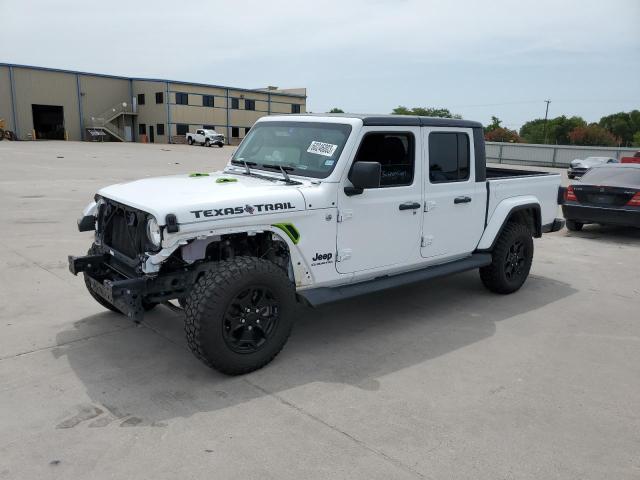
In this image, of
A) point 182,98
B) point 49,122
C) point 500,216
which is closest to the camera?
point 500,216

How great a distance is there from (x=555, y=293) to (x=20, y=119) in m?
54.2

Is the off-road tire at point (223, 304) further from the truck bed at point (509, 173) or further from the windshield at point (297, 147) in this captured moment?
the truck bed at point (509, 173)

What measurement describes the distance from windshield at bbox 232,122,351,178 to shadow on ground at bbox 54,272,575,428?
1.55 metres

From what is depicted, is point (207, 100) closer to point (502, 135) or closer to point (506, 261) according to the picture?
point (502, 135)

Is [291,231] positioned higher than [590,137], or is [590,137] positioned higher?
[590,137]

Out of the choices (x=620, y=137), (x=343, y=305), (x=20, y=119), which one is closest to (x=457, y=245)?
(x=343, y=305)

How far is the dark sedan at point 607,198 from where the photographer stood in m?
9.78

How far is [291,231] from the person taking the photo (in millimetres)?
4160

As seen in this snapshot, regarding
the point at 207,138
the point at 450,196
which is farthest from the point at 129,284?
the point at 207,138

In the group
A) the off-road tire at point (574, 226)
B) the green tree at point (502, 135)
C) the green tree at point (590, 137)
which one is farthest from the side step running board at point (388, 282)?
the green tree at point (590, 137)

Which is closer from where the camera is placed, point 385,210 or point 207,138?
point 385,210

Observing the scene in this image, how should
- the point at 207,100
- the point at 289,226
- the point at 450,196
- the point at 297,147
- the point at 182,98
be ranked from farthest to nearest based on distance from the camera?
the point at 207,100, the point at 182,98, the point at 450,196, the point at 297,147, the point at 289,226

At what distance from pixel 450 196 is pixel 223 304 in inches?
107

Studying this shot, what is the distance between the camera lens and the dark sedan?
9.78m
